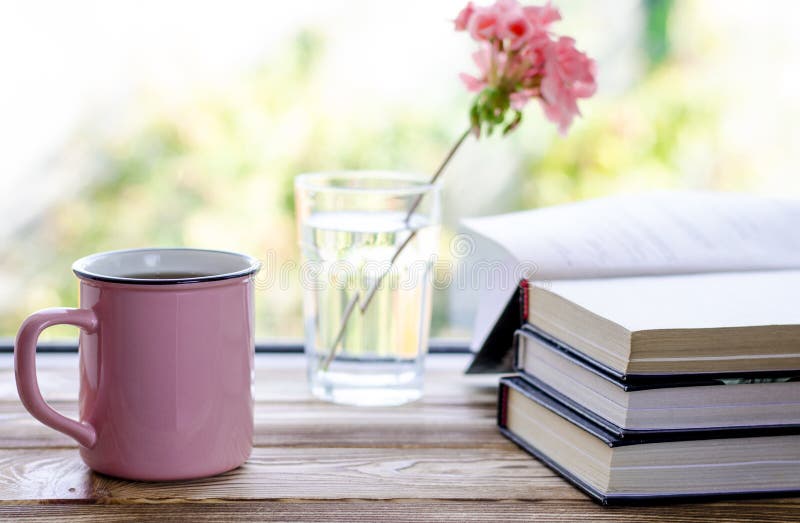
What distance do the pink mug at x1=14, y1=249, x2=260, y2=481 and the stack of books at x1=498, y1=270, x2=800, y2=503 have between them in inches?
9.1

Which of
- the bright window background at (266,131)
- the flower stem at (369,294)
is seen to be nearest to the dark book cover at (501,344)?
the flower stem at (369,294)

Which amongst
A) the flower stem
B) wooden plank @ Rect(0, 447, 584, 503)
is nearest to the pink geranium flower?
the flower stem

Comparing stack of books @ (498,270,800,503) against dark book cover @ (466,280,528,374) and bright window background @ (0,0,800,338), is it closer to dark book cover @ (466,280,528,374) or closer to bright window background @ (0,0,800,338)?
dark book cover @ (466,280,528,374)

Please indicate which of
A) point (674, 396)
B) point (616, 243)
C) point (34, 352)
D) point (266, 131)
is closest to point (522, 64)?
point (616, 243)

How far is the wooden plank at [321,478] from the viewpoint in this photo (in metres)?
0.58

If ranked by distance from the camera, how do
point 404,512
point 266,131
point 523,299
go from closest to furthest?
point 404,512 → point 523,299 → point 266,131

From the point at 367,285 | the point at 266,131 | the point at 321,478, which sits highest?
the point at 266,131

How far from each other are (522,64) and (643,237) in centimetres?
19

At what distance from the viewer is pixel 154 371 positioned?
571 millimetres

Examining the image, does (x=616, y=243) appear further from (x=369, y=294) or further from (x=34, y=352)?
(x=34, y=352)

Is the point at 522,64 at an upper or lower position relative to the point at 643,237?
upper

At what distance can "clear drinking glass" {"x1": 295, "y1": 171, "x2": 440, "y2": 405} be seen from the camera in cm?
77

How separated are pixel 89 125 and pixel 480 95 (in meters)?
1.84

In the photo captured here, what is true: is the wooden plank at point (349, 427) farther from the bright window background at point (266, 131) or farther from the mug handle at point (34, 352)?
the bright window background at point (266, 131)
